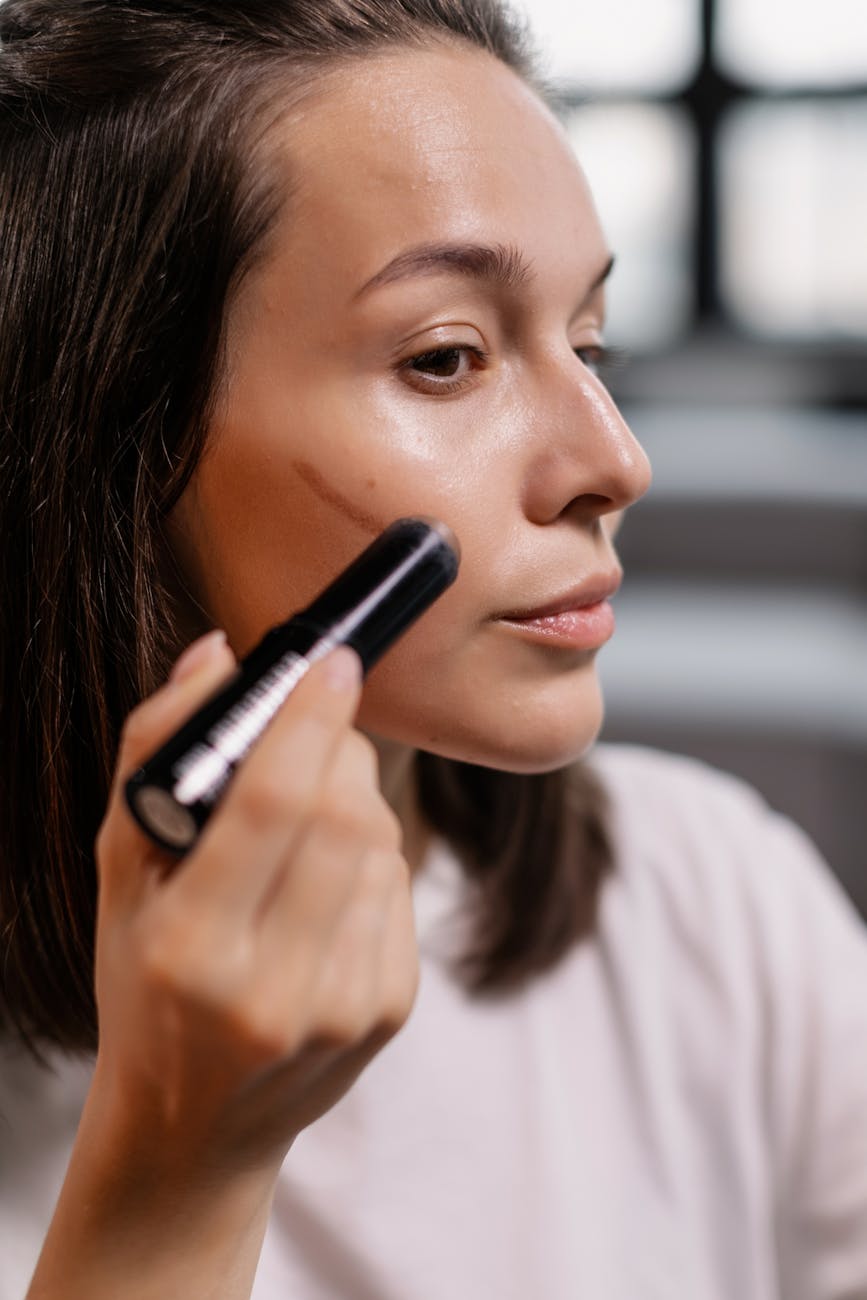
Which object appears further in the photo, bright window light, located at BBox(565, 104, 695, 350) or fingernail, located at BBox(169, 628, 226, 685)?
bright window light, located at BBox(565, 104, 695, 350)

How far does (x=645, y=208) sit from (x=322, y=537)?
6.63 ft

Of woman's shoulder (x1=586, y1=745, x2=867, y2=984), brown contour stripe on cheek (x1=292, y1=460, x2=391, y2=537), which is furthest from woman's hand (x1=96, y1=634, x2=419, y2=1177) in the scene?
woman's shoulder (x1=586, y1=745, x2=867, y2=984)

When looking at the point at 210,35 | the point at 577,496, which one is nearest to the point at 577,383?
the point at 577,496

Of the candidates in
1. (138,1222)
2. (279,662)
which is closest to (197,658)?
(279,662)

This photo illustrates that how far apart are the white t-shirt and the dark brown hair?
0.53 feet

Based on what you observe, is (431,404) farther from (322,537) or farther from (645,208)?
(645,208)

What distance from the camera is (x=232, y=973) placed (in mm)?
310

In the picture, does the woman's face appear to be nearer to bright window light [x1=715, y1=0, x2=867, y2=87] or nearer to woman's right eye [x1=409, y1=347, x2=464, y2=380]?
woman's right eye [x1=409, y1=347, x2=464, y2=380]

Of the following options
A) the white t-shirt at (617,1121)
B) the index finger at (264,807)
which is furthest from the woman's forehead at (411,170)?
the white t-shirt at (617,1121)

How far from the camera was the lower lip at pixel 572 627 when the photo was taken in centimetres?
52

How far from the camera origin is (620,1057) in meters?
0.68

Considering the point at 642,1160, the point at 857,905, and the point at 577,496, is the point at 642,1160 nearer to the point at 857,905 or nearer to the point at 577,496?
the point at 577,496

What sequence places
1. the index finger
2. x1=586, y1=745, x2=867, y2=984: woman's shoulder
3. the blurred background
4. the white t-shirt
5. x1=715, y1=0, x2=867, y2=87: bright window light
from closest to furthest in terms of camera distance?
1. the index finger
2. the white t-shirt
3. x1=586, y1=745, x2=867, y2=984: woman's shoulder
4. the blurred background
5. x1=715, y1=0, x2=867, y2=87: bright window light

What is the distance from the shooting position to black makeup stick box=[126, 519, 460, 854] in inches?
12.5
